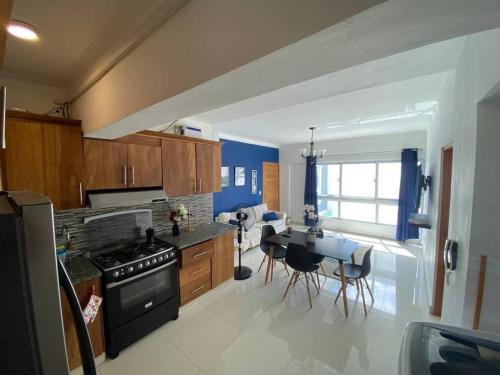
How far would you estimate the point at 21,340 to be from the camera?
37 centimetres

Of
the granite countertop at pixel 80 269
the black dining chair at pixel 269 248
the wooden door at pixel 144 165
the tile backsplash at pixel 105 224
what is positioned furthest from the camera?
the black dining chair at pixel 269 248

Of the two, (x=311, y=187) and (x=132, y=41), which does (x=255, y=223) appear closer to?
(x=311, y=187)

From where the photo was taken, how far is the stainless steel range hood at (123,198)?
1.85 meters

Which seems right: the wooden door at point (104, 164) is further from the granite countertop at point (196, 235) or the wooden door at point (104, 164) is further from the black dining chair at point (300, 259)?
the black dining chair at point (300, 259)

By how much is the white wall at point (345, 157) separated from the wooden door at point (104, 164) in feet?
17.2

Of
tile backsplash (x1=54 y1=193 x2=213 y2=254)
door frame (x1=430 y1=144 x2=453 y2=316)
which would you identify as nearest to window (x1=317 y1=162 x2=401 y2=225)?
door frame (x1=430 y1=144 x2=453 y2=316)

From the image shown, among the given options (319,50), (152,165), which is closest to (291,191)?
(152,165)

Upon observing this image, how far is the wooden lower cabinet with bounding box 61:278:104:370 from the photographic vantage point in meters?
1.55

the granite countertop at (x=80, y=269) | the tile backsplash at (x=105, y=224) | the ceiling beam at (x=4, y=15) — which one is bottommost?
the granite countertop at (x=80, y=269)

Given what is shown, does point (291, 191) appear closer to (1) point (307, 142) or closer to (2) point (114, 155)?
(1) point (307, 142)

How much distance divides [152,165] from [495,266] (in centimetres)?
279

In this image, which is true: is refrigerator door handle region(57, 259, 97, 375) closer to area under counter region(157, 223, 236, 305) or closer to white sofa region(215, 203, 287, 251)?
area under counter region(157, 223, 236, 305)

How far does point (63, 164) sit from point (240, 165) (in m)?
3.88

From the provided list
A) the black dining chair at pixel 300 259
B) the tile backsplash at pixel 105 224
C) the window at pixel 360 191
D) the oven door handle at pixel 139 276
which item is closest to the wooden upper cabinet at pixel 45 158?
the tile backsplash at pixel 105 224
